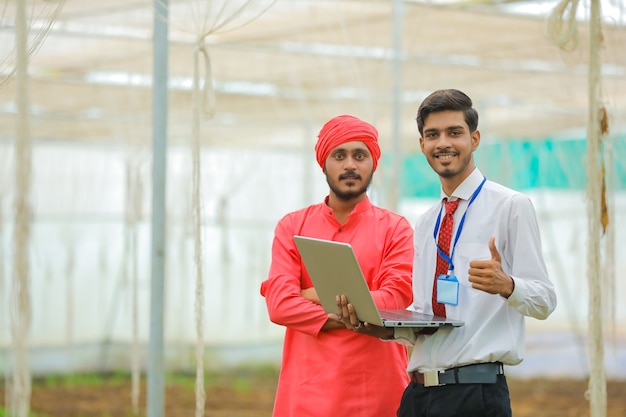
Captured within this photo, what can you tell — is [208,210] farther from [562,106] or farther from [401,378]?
[401,378]

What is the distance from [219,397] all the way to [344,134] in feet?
25.6

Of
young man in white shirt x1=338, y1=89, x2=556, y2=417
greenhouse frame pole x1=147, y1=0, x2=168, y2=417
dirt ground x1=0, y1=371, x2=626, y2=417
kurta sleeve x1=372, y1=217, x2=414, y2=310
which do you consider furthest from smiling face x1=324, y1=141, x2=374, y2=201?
dirt ground x1=0, y1=371, x2=626, y2=417

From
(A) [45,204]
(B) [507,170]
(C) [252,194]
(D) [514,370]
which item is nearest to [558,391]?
(D) [514,370]

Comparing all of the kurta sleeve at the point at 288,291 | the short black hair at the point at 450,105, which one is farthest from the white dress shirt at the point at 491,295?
the kurta sleeve at the point at 288,291

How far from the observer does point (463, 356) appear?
2.86 meters

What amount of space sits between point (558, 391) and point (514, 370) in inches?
73.4

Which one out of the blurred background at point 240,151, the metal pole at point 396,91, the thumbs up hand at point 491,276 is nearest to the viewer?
the thumbs up hand at point 491,276

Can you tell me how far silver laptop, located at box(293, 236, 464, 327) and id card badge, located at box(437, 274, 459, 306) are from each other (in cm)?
6

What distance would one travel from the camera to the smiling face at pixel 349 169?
3.27 meters

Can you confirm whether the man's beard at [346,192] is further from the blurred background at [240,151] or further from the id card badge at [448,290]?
the blurred background at [240,151]

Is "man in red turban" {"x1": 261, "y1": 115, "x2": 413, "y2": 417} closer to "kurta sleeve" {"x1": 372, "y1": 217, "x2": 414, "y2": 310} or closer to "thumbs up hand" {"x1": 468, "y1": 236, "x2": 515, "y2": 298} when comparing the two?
"kurta sleeve" {"x1": 372, "y1": 217, "x2": 414, "y2": 310}

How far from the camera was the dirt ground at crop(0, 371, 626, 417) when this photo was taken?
31.4ft

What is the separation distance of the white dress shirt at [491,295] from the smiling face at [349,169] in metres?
0.37

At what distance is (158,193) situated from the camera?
472 centimetres
